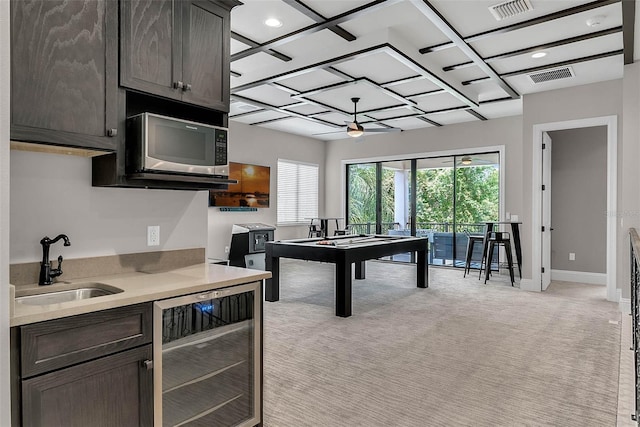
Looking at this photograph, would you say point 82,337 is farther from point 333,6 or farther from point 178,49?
point 333,6

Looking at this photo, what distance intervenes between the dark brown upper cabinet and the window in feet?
20.6

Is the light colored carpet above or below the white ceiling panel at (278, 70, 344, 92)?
below

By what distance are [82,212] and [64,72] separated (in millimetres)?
716

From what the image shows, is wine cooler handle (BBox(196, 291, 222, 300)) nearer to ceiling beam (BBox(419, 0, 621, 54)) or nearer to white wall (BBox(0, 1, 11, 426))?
white wall (BBox(0, 1, 11, 426))

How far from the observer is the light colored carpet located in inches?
96.3

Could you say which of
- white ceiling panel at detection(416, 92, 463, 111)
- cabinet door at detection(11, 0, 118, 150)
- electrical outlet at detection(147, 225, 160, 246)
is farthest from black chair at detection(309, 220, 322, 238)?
cabinet door at detection(11, 0, 118, 150)

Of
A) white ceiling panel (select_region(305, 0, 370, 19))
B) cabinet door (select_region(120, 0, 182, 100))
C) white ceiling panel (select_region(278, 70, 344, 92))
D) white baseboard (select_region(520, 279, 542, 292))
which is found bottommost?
white baseboard (select_region(520, 279, 542, 292))

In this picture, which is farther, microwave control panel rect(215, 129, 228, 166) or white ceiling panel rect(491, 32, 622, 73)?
white ceiling panel rect(491, 32, 622, 73)

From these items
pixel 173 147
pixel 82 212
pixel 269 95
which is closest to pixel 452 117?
pixel 269 95

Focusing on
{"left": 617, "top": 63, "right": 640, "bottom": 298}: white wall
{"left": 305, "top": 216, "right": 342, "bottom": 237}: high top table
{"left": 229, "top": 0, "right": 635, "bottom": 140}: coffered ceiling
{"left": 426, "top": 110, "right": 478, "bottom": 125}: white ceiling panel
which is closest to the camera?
{"left": 229, "top": 0, "right": 635, "bottom": 140}: coffered ceiling

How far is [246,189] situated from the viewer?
786cm

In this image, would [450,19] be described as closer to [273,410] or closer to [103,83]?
[103,83]

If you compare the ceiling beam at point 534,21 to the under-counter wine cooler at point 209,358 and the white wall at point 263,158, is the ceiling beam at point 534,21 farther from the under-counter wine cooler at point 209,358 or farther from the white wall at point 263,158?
the white wall at point 263,158

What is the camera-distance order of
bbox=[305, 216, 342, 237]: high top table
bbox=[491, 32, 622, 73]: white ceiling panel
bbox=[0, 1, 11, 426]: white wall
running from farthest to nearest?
bbox=[305, 216, 342, 237]: high top table, bbox=[491, 32, 622, 73]: white ceiling panel, bbox=[0, 1, 11, 426]: white wall
